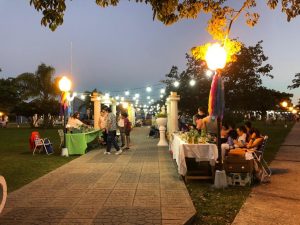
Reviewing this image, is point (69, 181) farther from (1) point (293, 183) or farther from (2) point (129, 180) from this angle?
(1) point (293, 183)

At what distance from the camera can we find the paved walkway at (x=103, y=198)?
20.5ft

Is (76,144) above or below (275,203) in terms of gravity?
above

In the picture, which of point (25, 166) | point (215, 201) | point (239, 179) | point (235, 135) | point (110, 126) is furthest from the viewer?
point (110, 126)

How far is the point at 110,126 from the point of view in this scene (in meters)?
16.2

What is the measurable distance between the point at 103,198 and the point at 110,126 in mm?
8578

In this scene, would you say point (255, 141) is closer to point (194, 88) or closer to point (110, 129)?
point (110, 129)

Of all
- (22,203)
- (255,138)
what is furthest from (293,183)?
(22,203)

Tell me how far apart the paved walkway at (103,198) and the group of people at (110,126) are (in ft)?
14.0

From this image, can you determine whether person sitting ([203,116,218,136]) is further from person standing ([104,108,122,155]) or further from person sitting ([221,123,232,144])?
person standing ([104,108,122,155])

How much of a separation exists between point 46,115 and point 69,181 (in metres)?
45.1

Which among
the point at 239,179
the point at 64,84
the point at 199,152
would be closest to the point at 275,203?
the point at 239,179

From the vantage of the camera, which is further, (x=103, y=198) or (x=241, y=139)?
(x=241, y=139)

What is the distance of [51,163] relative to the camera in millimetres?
13805

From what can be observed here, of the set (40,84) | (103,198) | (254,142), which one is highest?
→ (40,84)
